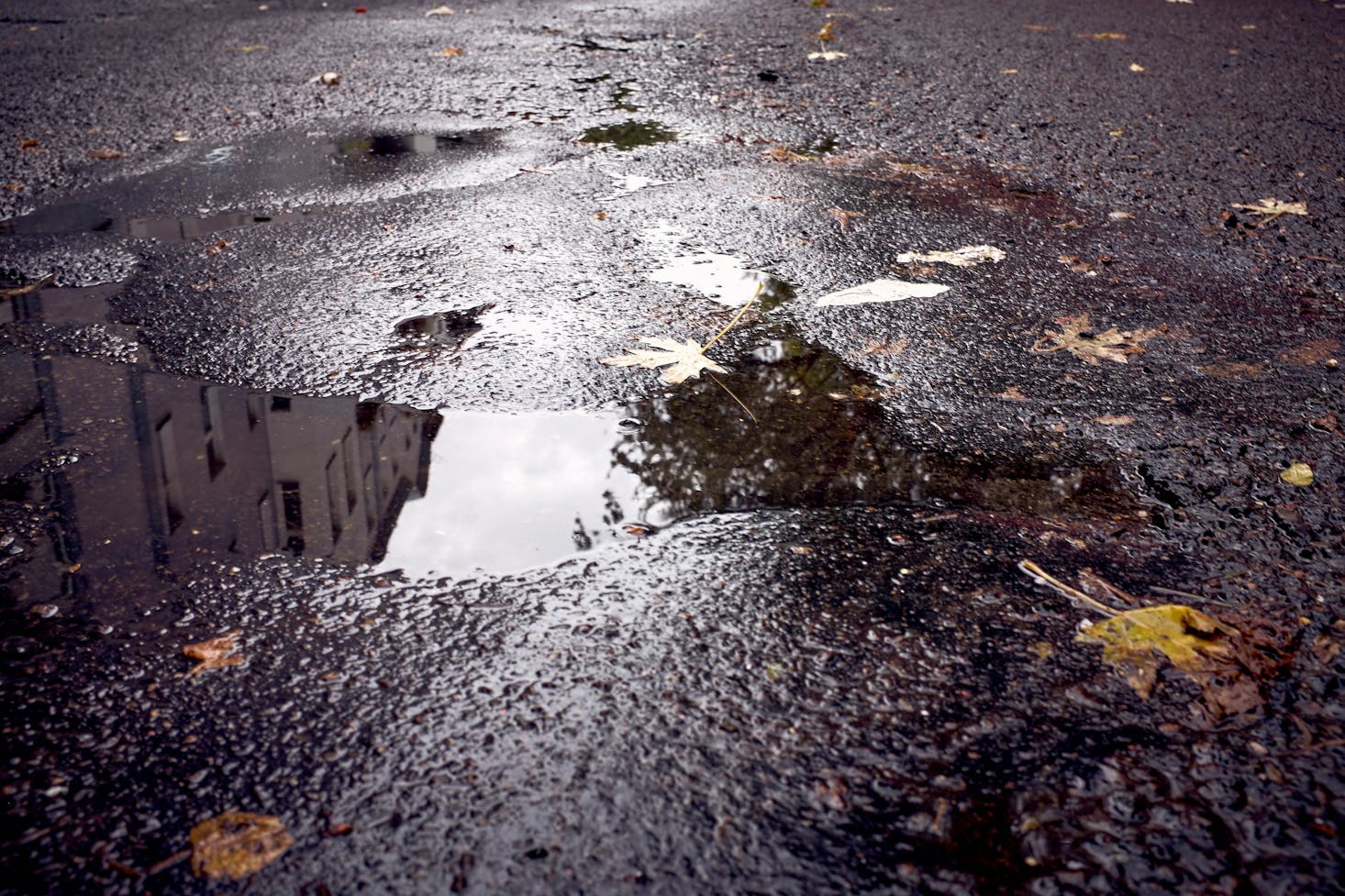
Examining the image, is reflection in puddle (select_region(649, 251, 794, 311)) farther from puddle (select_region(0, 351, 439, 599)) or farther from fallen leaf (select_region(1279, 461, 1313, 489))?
fallen leaf (select_region(1279, 461, 1313, 489))

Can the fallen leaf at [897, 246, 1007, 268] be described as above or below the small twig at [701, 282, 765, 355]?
above

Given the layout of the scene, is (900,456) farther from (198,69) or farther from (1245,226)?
(198,69)

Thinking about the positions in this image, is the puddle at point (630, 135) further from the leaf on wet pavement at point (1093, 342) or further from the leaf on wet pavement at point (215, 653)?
the leaf on wet pavement at point (215, 653)

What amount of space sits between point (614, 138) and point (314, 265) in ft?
5.44

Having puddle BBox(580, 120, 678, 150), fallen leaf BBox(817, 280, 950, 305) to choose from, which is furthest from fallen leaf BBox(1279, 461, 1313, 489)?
puddle BBox(580, 120, 678, 150)

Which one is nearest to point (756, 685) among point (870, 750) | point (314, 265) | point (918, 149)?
point (870, 750)

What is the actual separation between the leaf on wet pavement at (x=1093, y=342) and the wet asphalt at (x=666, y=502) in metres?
0.03

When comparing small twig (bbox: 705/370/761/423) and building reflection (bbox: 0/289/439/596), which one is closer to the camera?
building reflection (bbox: 0/289/439/596)

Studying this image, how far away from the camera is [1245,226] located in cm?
331

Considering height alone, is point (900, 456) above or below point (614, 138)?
below

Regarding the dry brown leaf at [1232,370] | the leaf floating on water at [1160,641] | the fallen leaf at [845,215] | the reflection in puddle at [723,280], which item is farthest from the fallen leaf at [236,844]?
the fallen leaf at [845,215]

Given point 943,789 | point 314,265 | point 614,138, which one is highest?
point 614,138

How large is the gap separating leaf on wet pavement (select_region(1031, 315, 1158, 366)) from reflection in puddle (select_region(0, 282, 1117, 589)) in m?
0.56

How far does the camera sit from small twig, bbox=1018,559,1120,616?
66.6 inches
